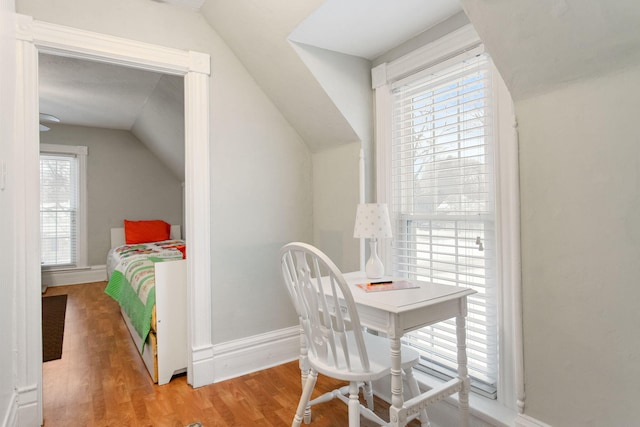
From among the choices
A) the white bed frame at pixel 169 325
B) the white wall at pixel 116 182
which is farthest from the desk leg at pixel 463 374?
the white wall at pixel 116 182

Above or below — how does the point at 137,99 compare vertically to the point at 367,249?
above

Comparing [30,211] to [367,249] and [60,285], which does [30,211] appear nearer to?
[367,249]

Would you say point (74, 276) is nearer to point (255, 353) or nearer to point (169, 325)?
point (169, 325)

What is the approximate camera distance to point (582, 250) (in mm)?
1281

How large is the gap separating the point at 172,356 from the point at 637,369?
2.33 meters

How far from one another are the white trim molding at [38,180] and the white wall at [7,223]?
0.07m

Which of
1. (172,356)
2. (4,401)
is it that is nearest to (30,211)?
(4,401)

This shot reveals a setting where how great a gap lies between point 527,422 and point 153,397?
1946 mm

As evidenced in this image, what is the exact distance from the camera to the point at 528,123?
1.43 meters

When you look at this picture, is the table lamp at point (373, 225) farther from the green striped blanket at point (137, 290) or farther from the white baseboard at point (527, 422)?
the green striped blanket at point (137, 290)

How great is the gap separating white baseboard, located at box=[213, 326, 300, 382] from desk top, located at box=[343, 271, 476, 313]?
1.11 metres

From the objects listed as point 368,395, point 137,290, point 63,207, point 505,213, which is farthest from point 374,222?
point 63,207

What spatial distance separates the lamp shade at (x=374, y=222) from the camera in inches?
69.7

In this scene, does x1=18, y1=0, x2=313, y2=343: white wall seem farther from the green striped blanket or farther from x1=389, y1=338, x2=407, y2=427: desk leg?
x1=389, y1=338, x2=407, y2=427: desk leg
